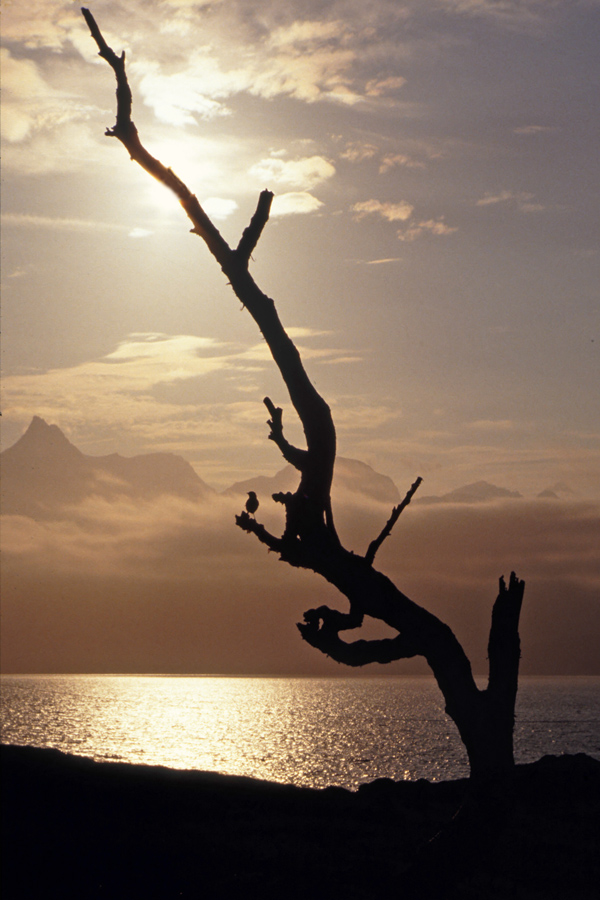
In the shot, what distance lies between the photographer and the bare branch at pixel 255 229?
8156 mm

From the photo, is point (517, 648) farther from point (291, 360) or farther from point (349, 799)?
point (349, 799)

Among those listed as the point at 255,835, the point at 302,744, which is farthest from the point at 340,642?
the point at 302,744

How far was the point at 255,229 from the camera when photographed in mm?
8414

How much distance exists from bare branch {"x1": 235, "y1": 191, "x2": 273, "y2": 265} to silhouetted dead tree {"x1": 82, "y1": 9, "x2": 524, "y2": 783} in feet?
0.04

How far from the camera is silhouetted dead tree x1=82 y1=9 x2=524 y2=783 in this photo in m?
8.23

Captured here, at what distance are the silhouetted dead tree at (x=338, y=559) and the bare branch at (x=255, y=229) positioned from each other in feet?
0.04

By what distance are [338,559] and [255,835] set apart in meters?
12.7

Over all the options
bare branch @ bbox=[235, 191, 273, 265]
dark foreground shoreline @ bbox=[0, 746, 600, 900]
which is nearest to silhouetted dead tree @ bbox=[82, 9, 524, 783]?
bare branch @ bbox=[235, 191, 273, 265]

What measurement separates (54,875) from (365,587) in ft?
39.5

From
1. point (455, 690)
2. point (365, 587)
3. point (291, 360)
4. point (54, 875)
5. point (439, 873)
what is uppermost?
point (291, 360)

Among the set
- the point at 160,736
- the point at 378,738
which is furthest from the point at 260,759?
the point at 160,736

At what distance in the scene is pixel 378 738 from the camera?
145250 mm

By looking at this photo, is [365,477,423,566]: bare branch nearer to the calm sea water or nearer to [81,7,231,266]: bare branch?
[81,7,231,266]: bare branch

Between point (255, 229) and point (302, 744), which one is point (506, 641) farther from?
point (302, 744)
